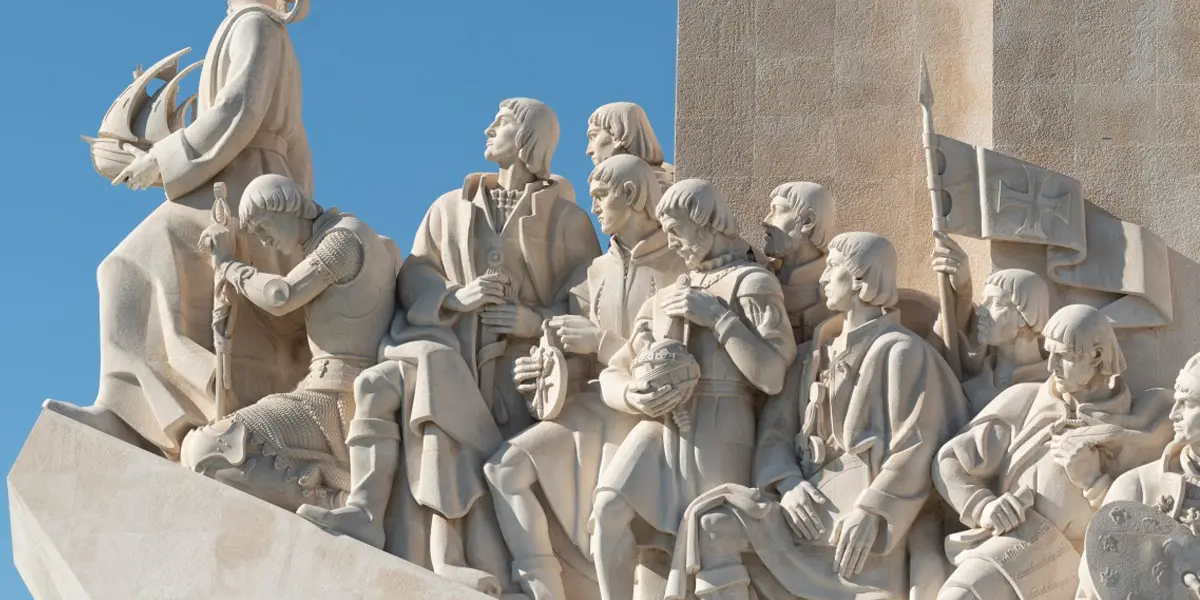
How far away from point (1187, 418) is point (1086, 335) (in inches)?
19.5

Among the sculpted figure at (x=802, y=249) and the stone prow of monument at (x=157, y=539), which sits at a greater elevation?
the sculpted figure at (x=802, y=249)

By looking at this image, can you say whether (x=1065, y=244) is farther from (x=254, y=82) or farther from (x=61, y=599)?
(x=61, y=599)

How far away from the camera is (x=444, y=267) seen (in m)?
10.7

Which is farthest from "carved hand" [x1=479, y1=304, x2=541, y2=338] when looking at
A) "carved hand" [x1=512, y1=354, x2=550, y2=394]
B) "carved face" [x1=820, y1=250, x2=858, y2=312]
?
"carved face" [x1=820, y1=250, x2=858, y2=312]

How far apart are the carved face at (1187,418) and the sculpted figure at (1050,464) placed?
0.29 m

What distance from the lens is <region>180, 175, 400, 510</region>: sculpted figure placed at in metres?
10.2

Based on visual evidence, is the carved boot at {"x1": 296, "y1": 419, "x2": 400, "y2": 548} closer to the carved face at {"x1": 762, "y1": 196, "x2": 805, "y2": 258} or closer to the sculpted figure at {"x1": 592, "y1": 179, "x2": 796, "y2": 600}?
the sculpted figure at {"x1": 592, "y1": 179, "x2": 796, "y2": 600}

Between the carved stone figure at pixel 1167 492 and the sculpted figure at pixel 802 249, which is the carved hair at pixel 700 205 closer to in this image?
the sculpted figure at pixel 802 249

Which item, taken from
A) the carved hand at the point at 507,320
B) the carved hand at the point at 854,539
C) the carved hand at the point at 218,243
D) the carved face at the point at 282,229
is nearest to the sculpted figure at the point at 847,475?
the carved hand at the point at 854,539

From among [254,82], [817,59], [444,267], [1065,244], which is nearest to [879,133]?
[817,59]

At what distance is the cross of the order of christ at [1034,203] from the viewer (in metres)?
10.3

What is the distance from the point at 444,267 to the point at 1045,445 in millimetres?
2538

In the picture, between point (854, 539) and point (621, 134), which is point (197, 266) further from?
point (854, 539)

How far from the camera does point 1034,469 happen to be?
9703 mm
